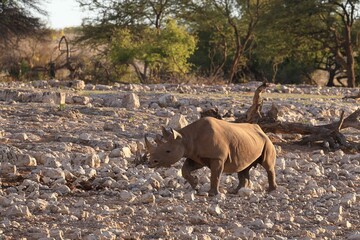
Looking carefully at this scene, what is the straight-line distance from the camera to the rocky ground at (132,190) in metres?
7.56

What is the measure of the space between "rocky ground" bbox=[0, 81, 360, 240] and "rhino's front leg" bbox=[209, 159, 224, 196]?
4.4 inches

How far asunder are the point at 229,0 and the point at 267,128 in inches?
1158

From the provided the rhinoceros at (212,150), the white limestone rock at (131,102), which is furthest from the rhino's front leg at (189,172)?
the white limestone rock at (131,102)

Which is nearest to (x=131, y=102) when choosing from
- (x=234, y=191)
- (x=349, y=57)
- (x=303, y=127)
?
(x=303, y=127)

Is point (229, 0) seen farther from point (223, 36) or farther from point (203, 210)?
point (203, 210)

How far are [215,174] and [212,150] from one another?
9.9 inches

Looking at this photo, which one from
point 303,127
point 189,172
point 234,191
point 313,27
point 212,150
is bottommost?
point 234,191

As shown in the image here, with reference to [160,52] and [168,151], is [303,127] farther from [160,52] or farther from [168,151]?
[160,52]

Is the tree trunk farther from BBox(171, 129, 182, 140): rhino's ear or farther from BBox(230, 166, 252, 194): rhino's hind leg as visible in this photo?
BBox(171, 129, 182, 140): rhino's ear

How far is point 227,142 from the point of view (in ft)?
31.0

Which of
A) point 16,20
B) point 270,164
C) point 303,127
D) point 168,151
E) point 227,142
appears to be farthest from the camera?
point 16,20

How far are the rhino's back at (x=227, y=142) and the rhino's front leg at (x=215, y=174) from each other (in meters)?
0.06

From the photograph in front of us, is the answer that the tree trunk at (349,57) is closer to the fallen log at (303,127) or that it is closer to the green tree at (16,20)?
the green tree at (16,20)

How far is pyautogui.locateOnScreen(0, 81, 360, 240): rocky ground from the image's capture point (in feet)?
24.8
